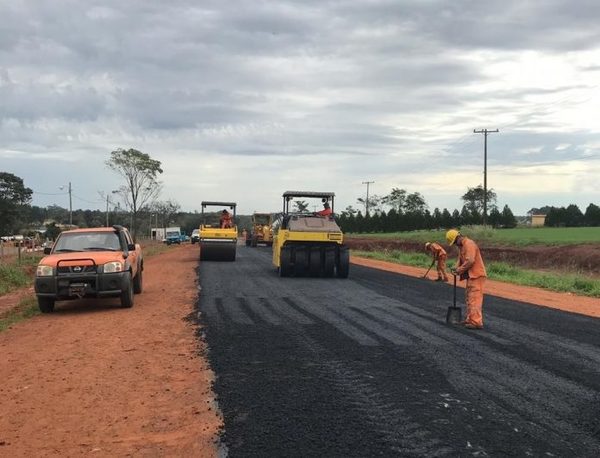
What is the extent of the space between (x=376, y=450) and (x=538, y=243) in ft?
149

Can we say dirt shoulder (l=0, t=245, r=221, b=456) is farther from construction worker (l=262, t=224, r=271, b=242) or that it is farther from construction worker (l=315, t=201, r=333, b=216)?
construction worker (l=262, t=224, r=271, b=242)

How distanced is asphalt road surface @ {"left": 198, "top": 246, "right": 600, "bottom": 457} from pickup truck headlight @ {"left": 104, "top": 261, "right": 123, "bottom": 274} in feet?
6.45

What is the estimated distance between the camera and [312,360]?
801 cm

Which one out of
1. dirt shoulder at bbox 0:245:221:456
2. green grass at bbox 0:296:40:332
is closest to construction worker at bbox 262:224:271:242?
green grass at bbox 0:296:40:332

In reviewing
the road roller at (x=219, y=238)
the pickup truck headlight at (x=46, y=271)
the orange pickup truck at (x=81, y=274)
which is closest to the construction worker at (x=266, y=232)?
the road roller at (x=219, y=238)

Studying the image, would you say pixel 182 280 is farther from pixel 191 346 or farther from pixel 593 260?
pixel 593 260

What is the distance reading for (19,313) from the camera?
13.5m

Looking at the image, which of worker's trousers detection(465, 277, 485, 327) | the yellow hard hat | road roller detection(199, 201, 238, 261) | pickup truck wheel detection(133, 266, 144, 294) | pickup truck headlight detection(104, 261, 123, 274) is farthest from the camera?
road roller detection(199, 201, 238, 261)

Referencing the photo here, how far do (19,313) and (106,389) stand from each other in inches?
307

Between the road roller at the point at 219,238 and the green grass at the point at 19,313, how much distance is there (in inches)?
517

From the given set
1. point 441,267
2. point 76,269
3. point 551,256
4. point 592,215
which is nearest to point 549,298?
point 441,267

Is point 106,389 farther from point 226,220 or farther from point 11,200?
point 11,200

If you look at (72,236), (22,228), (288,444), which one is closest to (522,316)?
(288,444)

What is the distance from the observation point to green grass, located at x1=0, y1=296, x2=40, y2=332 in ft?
39.6
